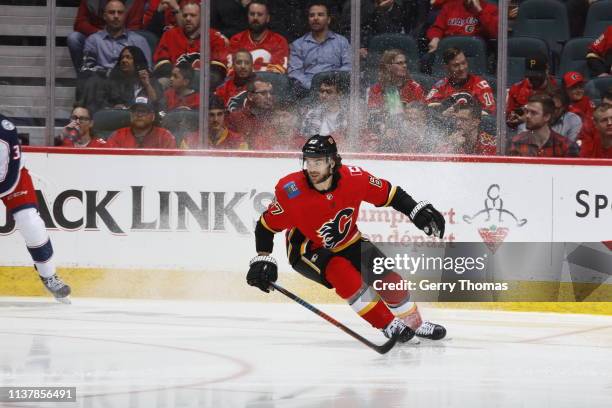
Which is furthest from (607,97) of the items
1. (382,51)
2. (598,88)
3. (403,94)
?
(382,51)

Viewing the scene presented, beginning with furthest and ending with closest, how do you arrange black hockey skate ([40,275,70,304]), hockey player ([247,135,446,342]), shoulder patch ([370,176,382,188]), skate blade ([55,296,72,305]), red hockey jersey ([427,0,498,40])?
1. red hockey jersey ([427,0,498,40])
2. skate blade ([55,296,72,305])
3. black hockey skate ([40,275,70,304])
4. shoulder patch ([370,176,382,188])
5. hockey player ([247,135,446,342])

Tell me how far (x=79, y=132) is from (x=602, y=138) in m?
3.51

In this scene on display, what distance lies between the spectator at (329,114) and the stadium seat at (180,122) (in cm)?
74

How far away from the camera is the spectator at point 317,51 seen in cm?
808

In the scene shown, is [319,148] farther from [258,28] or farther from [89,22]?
[89,22]

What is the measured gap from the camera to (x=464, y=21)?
8195mm

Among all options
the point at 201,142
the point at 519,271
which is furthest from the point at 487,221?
the point at 201,142

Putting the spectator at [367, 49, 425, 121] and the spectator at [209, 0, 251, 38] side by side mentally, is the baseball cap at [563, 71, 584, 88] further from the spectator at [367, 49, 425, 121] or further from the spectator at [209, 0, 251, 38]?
the spectator at [209, 0, 251, 38]

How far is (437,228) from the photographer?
575 cm

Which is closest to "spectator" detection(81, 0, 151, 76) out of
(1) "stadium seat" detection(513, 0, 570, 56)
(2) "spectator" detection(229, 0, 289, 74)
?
(2) "spectator" detection(229, 0, 289, 74)

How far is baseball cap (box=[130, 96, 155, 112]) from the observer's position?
8.14 metres

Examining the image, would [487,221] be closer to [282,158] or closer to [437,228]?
[282,158]

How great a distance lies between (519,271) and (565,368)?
2633 millimetres

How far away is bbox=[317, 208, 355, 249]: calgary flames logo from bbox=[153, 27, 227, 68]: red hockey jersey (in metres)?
2.67
